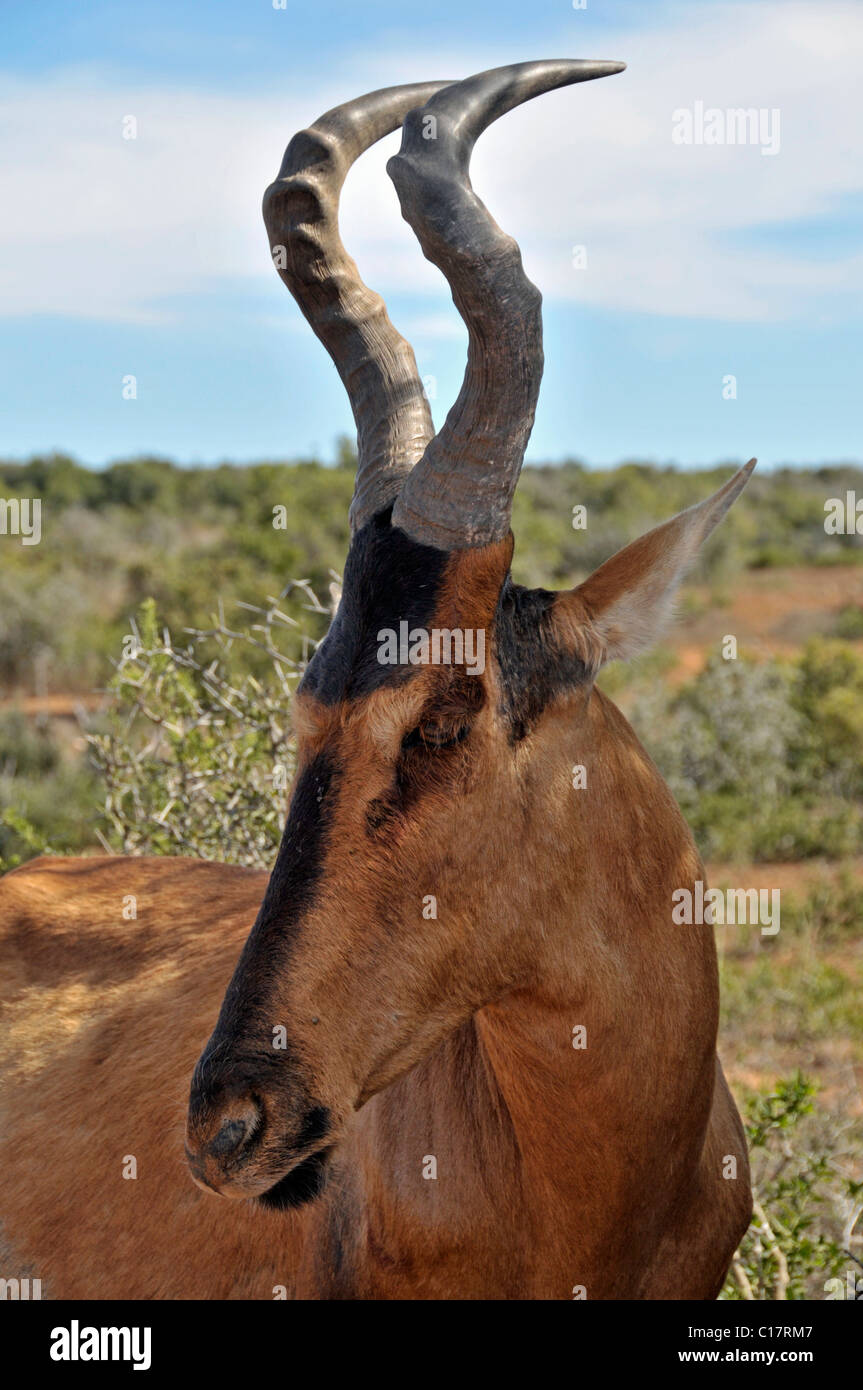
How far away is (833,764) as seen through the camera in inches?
508

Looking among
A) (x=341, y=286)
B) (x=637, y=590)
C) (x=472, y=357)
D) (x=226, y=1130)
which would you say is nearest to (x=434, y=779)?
(x=637, y=590)

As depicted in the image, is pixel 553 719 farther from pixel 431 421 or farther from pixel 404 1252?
pixel 404 1252

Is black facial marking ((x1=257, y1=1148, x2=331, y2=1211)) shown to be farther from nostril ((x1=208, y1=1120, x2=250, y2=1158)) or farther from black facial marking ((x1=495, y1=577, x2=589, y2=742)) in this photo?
black facial marking ((x1=495, y1=577, x2=589, y2=742))

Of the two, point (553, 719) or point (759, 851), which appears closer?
point (553, 719)

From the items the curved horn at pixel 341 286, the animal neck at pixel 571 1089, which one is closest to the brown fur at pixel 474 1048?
the animal neck at pixel 571 1089

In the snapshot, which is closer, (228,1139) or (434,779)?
(228,1139)

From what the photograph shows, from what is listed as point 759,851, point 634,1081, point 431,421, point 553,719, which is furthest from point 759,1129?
A: point 759,851

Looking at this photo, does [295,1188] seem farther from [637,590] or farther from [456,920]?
[637,590]

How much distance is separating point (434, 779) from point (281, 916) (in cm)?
43

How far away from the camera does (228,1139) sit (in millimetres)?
2598

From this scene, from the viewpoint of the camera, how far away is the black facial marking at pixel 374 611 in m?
2.89

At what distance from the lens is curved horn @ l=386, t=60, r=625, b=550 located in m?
2.90

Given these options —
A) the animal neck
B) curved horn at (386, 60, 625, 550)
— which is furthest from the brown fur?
curved horn at (386, 60, 625, 550)
